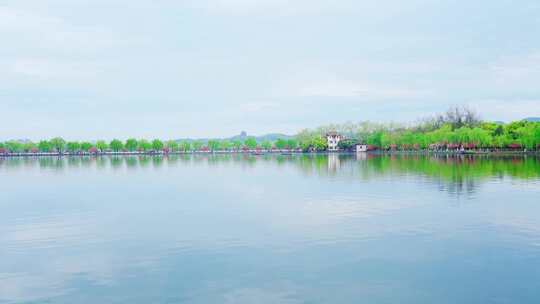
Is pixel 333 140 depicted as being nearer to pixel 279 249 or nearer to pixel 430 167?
pixel 430 167

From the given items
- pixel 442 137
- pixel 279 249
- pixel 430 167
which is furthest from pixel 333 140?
pixel 279 249

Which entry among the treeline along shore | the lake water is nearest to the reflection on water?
the lake water

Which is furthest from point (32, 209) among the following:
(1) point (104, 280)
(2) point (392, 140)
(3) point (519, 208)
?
(2) point (392, 140)

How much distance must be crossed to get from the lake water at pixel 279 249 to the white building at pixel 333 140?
15112 cm

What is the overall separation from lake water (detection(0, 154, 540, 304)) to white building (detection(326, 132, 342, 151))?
151 meters

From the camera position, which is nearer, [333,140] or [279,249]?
[279,249]

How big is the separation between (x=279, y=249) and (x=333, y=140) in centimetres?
16959

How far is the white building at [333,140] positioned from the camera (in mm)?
183262

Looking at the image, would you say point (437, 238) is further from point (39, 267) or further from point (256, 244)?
point (39, 267)

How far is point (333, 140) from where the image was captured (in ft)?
607

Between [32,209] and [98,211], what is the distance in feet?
16.2

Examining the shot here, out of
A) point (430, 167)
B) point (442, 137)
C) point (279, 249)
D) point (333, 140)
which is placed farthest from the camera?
point (333, 140)

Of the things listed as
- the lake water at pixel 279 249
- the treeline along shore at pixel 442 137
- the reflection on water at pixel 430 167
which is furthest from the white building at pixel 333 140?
the lake water at pixel 279 249

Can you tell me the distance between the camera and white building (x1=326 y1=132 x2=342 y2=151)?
183 meters
